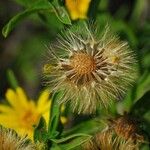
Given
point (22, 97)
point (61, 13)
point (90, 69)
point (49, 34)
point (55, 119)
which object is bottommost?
point (49, 34)

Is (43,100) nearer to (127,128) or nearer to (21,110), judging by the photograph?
(21,110)

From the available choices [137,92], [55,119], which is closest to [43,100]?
[137,92]

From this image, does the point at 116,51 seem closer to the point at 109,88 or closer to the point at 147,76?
the point at 109,88

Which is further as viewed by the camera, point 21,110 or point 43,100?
point 21,110

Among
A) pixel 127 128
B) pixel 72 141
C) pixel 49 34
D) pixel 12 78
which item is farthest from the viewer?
pixel 49 34

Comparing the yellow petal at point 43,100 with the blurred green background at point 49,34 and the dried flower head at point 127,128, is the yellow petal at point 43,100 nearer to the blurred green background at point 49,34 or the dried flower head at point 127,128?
the blurred green background at point 49,34

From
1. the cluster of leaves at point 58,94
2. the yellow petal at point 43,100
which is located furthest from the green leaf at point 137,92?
the yellow petal at point 43,100
